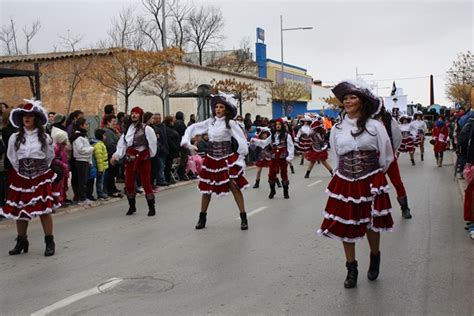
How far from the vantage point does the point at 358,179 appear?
18.3ft

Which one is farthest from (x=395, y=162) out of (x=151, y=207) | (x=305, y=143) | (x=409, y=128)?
(x=409, y=128)

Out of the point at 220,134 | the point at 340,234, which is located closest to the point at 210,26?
the point at 220,134

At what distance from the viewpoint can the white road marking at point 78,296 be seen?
5125 mm

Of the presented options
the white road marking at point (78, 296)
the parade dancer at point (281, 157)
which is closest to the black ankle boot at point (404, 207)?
the parade dancer at point (281, 157)

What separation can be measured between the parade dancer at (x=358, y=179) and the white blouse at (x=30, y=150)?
12.3ft

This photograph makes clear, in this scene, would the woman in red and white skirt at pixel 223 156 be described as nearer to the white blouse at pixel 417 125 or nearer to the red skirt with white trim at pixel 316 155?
the red skirt with white trim at pixel 316 155

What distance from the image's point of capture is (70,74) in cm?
2441

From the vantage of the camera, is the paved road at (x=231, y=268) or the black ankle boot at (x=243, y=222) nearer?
the paved road at (x=231, y=268)

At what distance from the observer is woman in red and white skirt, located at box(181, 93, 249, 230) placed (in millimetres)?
8711

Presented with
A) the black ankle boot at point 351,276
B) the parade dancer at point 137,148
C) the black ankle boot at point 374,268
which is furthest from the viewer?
the parade dancer at point 137,148

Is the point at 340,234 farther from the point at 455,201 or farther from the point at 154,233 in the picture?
the point at 455,201

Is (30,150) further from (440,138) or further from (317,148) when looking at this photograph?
(440,138)

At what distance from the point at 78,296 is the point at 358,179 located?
2940 millimetres

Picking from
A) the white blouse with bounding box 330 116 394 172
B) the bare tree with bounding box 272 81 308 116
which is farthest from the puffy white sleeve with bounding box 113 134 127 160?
the bare tree with bounding box 272 81 308 116
